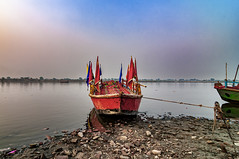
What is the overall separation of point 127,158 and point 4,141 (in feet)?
27.4

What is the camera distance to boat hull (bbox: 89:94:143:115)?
10.7m

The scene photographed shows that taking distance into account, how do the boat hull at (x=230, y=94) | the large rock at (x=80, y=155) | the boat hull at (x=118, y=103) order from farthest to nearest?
the boat hull at (x=230, y=94) < the boat hull at (x=118, y=103) < the large rock at (x=80, y=155)

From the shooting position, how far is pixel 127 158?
5152 mm

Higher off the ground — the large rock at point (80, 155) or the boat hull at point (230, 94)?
the boat hull at point (230, 94)

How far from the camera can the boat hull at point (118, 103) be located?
10.7 m

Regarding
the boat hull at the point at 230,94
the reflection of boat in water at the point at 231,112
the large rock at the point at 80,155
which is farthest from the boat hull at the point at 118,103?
the boat hull at the point at 230,94

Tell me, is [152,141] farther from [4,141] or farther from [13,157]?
[4,141]

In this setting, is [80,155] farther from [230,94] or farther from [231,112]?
[230,94]

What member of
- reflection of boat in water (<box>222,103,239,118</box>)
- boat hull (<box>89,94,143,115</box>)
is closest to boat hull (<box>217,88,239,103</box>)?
reflection of boat in water (<box>222,103,239,118</box>)

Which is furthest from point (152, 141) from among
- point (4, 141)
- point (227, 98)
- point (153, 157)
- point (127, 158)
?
point (227, 98)

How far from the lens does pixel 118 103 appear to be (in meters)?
10.8

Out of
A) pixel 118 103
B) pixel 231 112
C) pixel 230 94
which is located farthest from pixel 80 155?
pixel 230 94

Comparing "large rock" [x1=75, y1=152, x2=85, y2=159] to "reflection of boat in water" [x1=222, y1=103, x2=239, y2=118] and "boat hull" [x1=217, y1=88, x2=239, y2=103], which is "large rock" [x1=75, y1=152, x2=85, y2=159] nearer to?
"reflection of boat in water" [x1=222, y1=103, x2=239, y2=118]

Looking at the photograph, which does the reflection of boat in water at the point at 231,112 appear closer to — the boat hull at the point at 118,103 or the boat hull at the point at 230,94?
the boat hull at the point at 230,94
